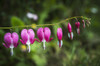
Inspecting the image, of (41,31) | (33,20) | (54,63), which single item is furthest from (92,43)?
(41,31)

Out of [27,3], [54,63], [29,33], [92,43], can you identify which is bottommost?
[54,63]

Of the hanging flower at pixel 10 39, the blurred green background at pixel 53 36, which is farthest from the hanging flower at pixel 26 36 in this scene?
the blurred green background at pixel 53 36

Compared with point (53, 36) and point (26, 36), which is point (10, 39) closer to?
point (26, 36)

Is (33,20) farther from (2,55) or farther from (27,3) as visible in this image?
(2,55)

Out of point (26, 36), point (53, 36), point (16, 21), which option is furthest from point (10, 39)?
point (53, 36)

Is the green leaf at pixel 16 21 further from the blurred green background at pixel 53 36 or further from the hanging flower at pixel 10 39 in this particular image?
the hanging flower at pixel 10 39

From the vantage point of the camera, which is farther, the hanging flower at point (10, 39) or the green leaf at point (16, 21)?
the green leaf at point (16, 21)

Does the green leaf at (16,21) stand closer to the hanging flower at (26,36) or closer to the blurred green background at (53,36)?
the blurred green background at (53,36)

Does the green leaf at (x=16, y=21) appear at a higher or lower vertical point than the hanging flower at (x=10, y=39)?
higher

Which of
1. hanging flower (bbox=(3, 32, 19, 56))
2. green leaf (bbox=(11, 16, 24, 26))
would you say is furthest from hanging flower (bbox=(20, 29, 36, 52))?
green leaf (bbox=(11, 16, 24, 26))
